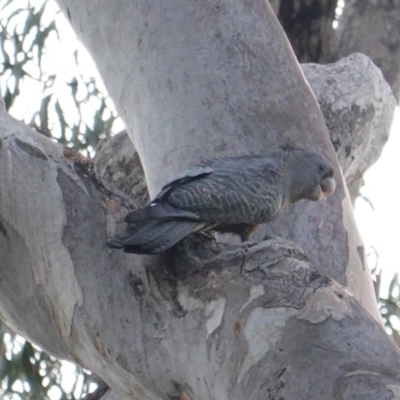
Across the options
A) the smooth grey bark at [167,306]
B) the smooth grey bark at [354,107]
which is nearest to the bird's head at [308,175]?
the smooth grey bark at [167,306]

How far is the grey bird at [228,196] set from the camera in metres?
1.25

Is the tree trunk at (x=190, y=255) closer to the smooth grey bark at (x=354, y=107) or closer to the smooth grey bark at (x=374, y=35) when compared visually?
the smooth grey bark at (x=354, y=107)

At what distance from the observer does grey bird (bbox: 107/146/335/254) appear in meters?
1.25

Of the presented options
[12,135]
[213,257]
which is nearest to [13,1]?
[12,135]

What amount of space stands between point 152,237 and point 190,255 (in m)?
0.07

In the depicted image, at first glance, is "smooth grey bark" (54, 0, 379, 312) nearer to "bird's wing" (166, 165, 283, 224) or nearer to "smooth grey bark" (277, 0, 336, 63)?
"bird's wing" (166, 165, 283, 224)

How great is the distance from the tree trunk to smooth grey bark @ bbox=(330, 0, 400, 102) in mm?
910

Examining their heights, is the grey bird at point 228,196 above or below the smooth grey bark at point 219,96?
below

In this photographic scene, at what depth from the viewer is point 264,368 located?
3.59 ft

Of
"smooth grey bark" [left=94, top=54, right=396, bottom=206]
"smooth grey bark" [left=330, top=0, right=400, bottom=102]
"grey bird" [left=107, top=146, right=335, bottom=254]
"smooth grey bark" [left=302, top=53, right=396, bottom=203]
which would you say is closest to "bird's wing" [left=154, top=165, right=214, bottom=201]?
"grey bird" [left=107, top=146, right=335, bottom=254]

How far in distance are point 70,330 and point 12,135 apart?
33 cm

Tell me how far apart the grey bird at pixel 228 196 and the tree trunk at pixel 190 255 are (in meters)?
0.04

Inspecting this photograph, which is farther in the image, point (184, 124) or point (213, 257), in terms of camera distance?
point (184, 124)

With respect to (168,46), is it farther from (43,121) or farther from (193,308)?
(43,121)
